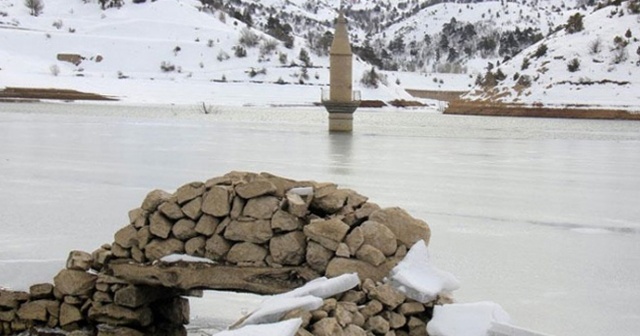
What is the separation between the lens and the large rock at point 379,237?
16.5 feet

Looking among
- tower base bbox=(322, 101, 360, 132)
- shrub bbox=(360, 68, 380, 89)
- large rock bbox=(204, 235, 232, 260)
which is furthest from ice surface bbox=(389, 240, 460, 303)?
shrub bbox=(360, 68, 380, 89)

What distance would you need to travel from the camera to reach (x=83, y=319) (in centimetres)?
567

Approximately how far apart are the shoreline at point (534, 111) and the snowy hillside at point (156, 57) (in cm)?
1255

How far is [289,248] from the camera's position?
5141 millimetres

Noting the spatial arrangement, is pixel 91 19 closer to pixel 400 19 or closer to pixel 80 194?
pixel 80 194

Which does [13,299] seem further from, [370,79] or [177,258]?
[370,79]

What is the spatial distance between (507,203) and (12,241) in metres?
→ 5.95

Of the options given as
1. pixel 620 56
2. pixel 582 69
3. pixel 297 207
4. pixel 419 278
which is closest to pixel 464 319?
pixel 419 278

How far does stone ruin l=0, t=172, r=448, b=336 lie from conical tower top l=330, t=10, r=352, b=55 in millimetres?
22822

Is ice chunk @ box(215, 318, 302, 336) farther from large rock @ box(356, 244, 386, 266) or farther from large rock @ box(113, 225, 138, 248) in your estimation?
large rock @ box(113, 225, 138, 248)

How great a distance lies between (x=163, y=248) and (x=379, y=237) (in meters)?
1.39

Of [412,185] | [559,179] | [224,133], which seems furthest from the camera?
[224,133]

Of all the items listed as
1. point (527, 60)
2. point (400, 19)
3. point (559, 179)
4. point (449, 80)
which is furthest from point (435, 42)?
point (559, 179)

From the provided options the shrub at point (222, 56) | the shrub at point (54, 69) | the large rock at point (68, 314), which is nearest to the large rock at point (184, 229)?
the large rock at point (68, 314)
